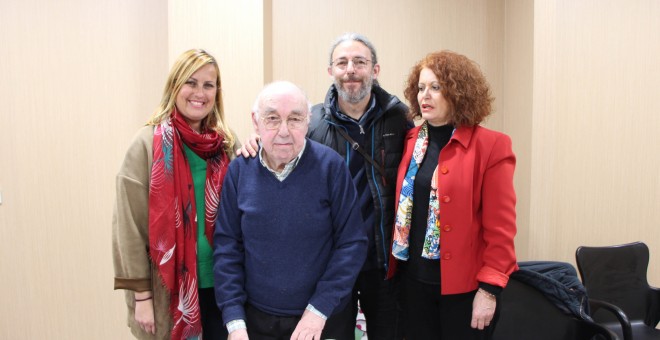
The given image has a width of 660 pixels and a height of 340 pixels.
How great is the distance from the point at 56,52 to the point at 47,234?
1.11 meters

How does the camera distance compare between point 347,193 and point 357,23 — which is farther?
point 357,23

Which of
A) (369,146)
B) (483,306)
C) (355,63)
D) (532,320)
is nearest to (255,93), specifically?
(355,63)

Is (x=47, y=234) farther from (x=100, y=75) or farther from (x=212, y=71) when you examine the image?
(x=212, y=71)

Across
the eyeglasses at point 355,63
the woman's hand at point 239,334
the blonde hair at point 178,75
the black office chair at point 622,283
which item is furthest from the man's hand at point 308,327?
the black office chair at point 622,283

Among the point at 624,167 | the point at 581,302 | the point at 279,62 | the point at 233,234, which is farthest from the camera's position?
the point at 279,62

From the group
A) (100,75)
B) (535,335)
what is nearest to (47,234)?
(100,75)

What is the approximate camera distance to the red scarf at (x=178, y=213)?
1.51 metres

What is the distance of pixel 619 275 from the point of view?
8.35ft

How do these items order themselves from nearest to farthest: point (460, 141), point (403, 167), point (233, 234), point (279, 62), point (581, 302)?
point (233, 234), point (460, 141), point (403, 167), point (581, 302), point (279, 62)

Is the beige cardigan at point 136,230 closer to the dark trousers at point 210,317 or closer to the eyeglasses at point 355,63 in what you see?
the dark trousers at point 210,317

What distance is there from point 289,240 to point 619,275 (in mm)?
2071

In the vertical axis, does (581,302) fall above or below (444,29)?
below

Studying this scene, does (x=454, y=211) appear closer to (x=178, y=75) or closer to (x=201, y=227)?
(x=201, y=227)

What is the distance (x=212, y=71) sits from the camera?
1654 millimetres
